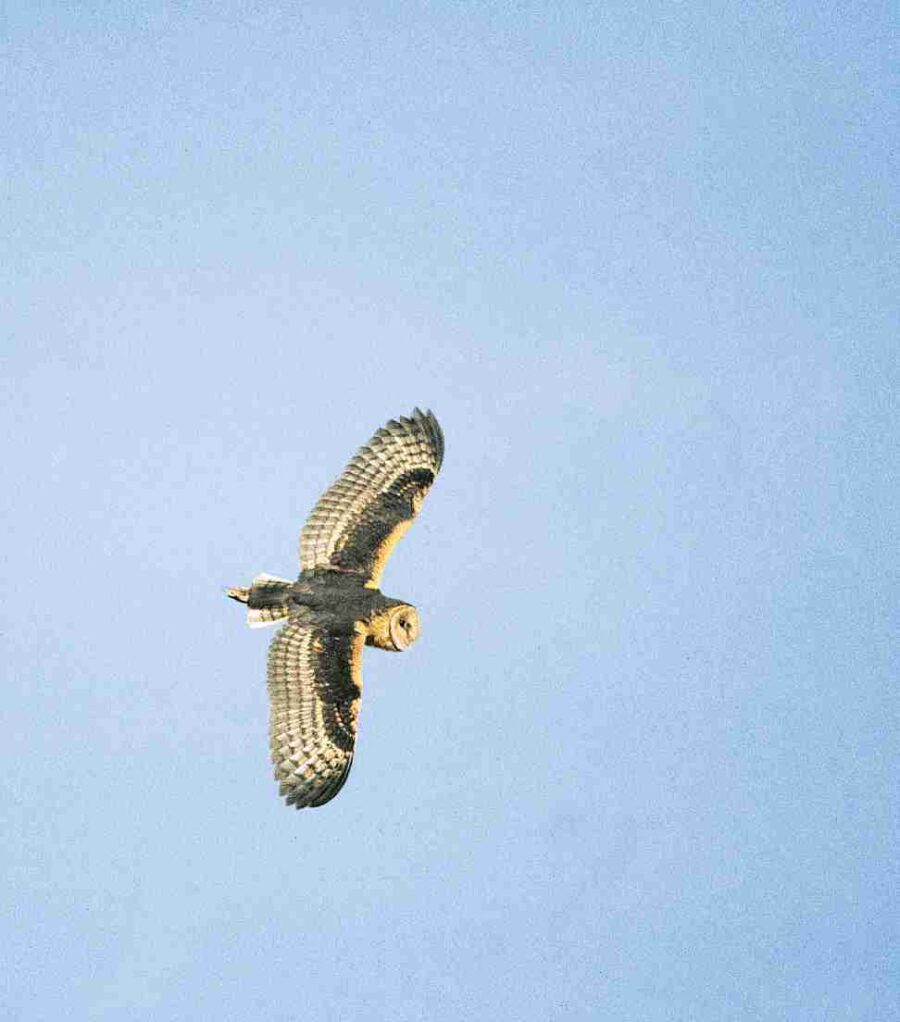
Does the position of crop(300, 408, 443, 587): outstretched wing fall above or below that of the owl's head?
above

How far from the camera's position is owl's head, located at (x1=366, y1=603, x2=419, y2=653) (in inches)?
1144

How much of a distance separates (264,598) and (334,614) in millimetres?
1089

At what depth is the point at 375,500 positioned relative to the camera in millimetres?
30109

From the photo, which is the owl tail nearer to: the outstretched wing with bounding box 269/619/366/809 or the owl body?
the owl body

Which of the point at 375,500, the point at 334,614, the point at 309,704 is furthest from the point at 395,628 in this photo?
the point at 375,500

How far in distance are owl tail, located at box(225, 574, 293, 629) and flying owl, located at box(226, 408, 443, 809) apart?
0.6 inches

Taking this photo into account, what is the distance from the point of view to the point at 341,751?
28.9m

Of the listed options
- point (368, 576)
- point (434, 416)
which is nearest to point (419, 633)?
point (368, 576)

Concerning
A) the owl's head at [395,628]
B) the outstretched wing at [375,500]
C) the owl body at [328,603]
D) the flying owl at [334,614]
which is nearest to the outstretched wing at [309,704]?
the flying owl at [334,614]

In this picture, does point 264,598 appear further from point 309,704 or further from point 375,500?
point 375,500

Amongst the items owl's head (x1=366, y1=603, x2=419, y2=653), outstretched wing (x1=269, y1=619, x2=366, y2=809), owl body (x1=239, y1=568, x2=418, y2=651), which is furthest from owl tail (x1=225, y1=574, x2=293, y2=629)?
owl's head (x1=366, y1=603, x2=419, y2=653)

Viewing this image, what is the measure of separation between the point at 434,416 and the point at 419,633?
3404 mm

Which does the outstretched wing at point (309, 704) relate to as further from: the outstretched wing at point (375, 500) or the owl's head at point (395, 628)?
the outstretched wing at point (375, 500)

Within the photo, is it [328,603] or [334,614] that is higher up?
[328,603]
